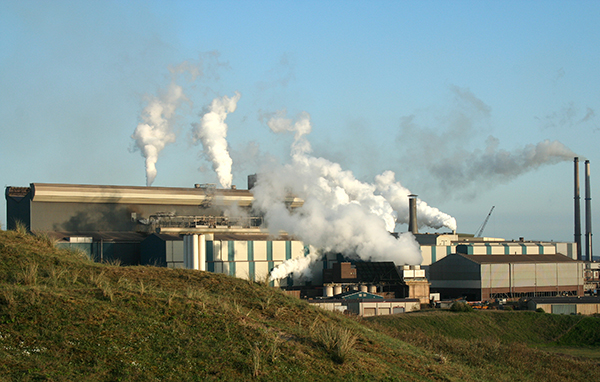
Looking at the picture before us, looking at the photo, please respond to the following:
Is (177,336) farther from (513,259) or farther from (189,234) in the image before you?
(513,259)

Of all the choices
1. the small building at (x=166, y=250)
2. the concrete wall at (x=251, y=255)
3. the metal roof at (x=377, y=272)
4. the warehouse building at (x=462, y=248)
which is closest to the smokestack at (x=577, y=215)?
the warehouse building at (x=462, y=248)

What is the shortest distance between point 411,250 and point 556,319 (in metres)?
36.7

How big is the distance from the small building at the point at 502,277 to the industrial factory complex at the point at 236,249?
0.46 feet

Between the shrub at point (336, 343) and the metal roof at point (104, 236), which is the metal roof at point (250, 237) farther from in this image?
the shrub at point (336, 343)

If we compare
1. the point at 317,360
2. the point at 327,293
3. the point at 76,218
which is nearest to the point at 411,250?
the point at 327,293

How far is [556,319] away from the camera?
6131 centimetres

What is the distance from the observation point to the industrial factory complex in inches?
3423

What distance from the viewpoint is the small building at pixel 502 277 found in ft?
303

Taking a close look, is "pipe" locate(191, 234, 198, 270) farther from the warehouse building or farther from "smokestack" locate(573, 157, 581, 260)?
"smokestack" locate(573, 157, 581, 260)

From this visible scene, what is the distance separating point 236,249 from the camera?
288 feet

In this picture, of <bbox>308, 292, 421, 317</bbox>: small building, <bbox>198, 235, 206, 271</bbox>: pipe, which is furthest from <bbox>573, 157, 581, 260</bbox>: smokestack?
<bbox>198, 235, 206, 271</bbox>: pipe

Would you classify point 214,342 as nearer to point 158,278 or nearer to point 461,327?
point 158,278

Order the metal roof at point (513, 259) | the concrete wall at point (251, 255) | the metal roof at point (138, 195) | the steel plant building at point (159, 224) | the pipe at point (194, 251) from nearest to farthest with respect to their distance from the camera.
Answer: the pipe at point (194, 251) < the steel plant building at point (159, 224) < the concrete wall at point (251, 255) < the metal roof at point (138, 195) < the metal roof at point (513, 259)

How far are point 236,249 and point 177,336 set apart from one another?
6984 cm
